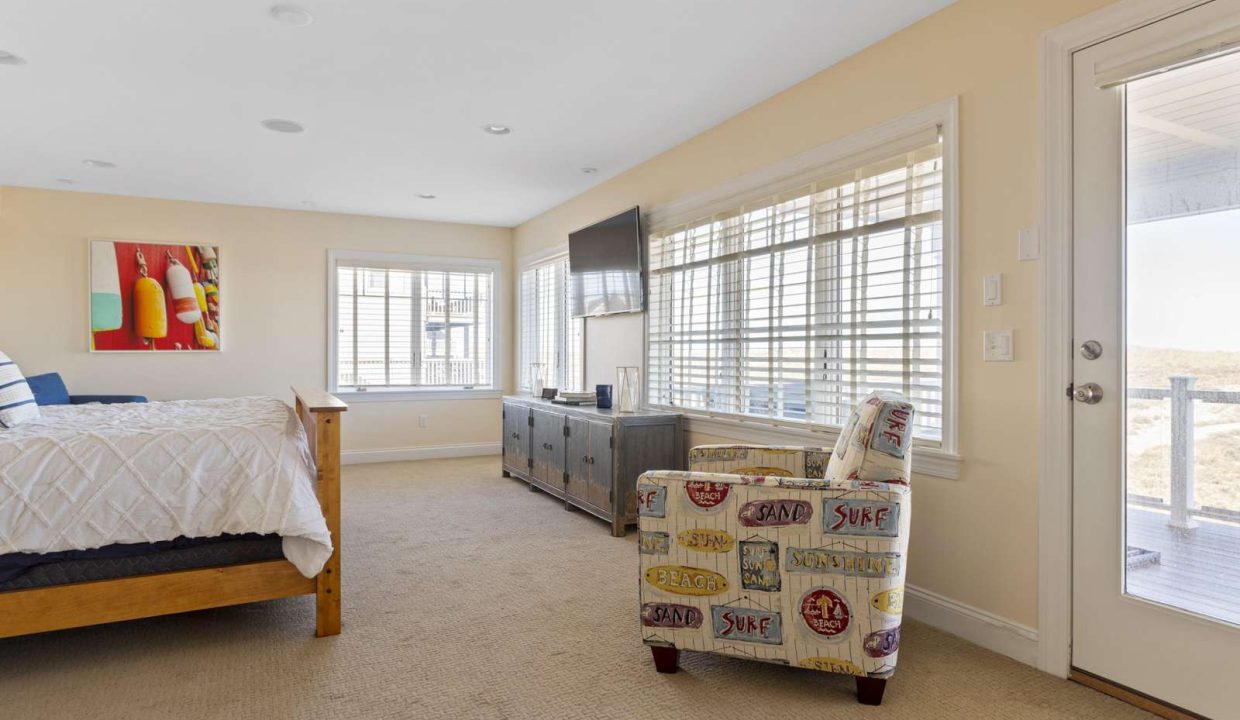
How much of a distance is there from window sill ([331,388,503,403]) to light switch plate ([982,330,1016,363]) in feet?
17.3

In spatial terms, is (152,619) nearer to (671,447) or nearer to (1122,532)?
(671,447)

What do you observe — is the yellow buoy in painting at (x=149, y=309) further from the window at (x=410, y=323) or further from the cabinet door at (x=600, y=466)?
the cabinet door at (x=600, y=466)

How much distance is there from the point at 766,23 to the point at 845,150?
665 mm

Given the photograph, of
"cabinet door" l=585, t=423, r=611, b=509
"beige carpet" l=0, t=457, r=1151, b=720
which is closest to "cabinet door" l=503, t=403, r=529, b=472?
"cabinet door" l=585, t=423, r=611, b=509

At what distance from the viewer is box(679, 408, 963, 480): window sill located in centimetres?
262

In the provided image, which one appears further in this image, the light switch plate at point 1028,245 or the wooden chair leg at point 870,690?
the light switch plate at point 1028,245

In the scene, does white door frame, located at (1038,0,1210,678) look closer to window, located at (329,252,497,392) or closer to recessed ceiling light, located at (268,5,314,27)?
recessed ceiling light, located at (268,5,314,27)

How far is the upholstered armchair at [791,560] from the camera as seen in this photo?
2.02 meters

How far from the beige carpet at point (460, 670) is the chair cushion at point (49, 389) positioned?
287 centimetres

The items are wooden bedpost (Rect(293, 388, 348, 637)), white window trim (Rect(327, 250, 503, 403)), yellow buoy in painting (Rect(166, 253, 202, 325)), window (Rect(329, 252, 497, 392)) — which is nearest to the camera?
wooden bedpost (Rect(293, 388, 348, 637))

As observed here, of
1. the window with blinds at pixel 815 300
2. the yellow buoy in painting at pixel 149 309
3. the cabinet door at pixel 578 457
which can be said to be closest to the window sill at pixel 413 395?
the yellow buoy in painting at pixel 149 309

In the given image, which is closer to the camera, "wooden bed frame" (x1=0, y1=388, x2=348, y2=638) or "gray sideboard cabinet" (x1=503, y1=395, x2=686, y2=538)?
"wooden bed frame" (x1=0, y1=388, x2=348, y2=638)

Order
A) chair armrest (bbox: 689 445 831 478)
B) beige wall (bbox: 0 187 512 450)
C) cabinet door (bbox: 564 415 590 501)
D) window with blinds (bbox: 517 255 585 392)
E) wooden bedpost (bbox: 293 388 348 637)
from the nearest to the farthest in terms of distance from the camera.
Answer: wooden bedpost (bbox: 293 388 348 637) → chair armrest (bbox: 689 445 831 478) → cabinet door (bbox: 564 415 590 501) → beige wall (bbox: 0 187 512 450) → window with blinds (bbox: 517 255 585 392)

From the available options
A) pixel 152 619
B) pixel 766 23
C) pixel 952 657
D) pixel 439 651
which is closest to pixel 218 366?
pixel 152 619
